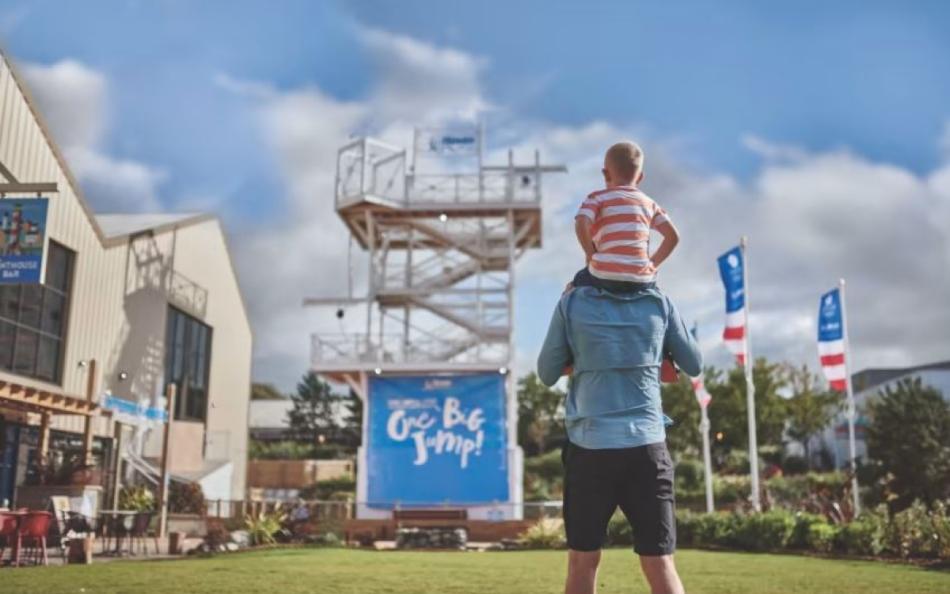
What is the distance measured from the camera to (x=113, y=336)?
28.1 meters

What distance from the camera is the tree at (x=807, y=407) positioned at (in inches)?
1975

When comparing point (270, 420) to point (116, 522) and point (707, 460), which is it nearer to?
point (707, 460)

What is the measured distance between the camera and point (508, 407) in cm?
2984

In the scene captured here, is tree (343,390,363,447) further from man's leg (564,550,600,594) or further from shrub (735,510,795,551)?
man's leg (564,550,600,594)

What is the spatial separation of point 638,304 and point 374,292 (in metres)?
28.0

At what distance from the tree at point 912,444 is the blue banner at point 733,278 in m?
4.34

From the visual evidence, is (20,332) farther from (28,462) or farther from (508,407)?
(508,407)

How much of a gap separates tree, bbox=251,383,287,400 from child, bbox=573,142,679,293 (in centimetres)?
9160

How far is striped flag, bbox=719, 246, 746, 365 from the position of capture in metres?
21.7

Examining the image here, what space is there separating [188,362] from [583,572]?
32.3 m

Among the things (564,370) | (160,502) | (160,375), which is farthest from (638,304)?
(160,375)

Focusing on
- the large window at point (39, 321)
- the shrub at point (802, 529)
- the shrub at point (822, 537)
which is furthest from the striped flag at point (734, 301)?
the large window at point (39, 321)

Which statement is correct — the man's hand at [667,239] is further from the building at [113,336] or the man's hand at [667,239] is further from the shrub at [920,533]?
the shrub at [920,533]

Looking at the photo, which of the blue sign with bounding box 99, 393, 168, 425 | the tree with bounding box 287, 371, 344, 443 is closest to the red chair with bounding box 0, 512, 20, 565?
the blue sign with bounding box 99, 393, 168, 425
